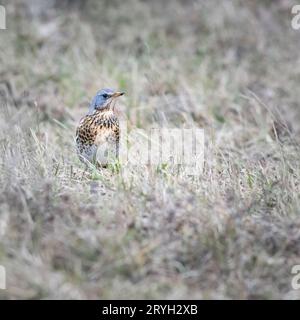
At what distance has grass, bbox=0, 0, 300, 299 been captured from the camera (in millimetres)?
4656

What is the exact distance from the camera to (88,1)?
1112cm

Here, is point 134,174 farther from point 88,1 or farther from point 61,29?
point 88,1

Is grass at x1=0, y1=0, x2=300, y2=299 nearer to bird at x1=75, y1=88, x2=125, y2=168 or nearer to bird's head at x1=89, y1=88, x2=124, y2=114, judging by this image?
bird at x1=75, y1=88, x2=125, y2=168

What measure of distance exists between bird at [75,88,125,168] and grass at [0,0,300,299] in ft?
0.68

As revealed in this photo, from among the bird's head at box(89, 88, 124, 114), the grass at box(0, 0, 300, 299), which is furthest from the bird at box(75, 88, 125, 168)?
the grass at box(0, 0, 300, 299)

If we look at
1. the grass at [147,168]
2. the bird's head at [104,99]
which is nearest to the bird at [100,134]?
the bird's head at [104,99]

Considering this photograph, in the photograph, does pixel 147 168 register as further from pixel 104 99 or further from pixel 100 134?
pixel 104 99

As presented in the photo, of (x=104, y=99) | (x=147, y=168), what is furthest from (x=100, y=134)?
(x=147, y=168)

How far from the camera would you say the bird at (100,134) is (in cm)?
643

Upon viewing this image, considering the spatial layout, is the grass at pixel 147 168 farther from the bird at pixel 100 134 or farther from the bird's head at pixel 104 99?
the bird's head at pixel 104 99

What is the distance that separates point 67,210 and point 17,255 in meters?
0.68

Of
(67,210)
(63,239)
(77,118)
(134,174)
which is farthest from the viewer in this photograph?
(77,118)

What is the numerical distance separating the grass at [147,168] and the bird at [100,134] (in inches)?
8.2
